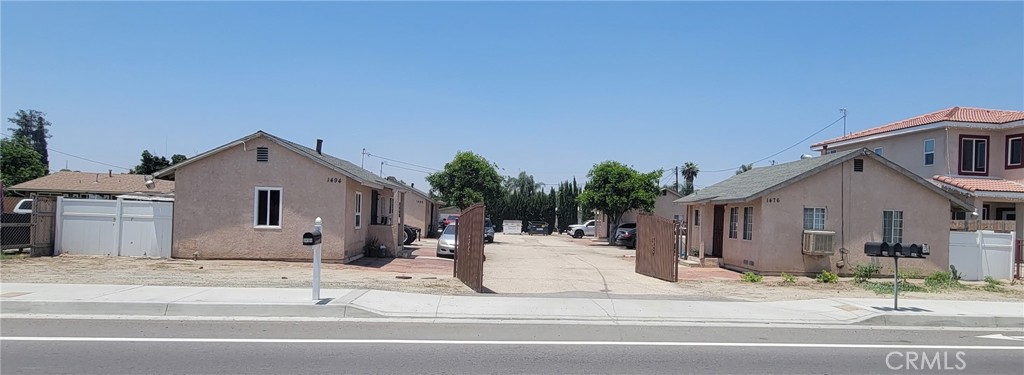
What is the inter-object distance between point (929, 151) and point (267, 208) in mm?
26052

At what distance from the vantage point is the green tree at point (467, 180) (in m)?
47.2

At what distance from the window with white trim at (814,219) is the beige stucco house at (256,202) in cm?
1356

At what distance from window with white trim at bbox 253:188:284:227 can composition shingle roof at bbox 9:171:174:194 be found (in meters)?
22.3

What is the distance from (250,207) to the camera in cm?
1888

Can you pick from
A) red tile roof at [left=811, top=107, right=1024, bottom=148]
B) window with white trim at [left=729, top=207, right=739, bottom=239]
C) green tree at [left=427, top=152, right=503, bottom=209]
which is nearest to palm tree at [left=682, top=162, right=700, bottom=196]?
green tree at [left=427, top=152, right=503, bottom=209]

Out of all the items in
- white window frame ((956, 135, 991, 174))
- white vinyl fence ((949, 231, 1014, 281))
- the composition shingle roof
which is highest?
white window frame ((956, 135, 991, 174))

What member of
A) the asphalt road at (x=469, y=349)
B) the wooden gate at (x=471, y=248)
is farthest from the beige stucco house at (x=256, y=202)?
the asphalt road at (x=469, y=349)

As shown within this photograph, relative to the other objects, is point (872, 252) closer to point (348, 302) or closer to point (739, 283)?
point (739, 283)

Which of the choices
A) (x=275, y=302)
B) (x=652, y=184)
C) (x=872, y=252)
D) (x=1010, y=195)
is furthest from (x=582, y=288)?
(x=652, y=184)

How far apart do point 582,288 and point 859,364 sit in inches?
307

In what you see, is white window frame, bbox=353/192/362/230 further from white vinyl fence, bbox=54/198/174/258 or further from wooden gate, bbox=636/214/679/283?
wooden gate, bbox=636/214/679/283

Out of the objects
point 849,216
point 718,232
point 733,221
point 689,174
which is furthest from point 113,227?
point 689,174

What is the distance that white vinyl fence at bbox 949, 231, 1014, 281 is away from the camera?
773 inches

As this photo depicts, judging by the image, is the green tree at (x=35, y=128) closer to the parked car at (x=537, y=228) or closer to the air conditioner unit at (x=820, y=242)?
the parked car at (x=537, y=228)
